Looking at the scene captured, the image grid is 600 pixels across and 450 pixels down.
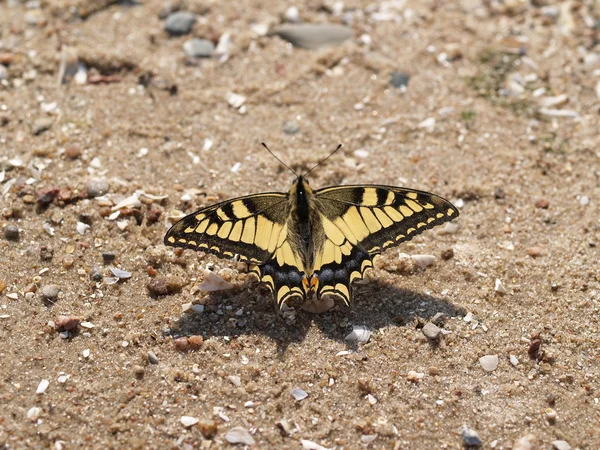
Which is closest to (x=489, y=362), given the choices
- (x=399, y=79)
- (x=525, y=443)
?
(x=525, y=443)

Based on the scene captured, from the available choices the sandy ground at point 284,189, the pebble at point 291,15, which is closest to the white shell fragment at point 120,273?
the sandy ground at point 284,189

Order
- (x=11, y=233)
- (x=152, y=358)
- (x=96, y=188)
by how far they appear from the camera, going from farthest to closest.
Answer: (x=96, y=188) < (x=11, y=233) < (x=152, y=358)

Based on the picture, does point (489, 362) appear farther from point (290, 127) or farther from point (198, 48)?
point (198, 48)

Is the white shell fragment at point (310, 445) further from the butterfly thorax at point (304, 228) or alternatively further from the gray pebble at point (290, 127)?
the gray pebble at point (290, 127)

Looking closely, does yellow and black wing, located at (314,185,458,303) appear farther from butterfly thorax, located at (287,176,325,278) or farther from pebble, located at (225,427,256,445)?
pebble, located at (225,427,256,445)

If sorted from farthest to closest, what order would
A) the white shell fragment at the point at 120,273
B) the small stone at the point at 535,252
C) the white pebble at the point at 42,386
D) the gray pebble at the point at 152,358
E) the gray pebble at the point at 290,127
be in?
the gray pebble at the point at 290,127
the small stone at the point at 535,252
the white shell fragment at the point at 120,273
the gray pebble at the point at 152,358
the white pebble at the point at 42,386
